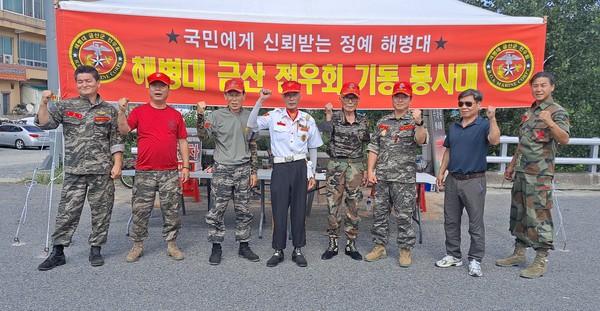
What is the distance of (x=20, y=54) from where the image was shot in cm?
3334

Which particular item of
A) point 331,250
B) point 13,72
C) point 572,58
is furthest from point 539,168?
point 13,72

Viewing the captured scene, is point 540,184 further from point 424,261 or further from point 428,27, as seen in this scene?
point 428,27

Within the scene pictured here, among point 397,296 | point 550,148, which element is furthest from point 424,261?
point 550,148

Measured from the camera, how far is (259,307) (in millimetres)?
3381

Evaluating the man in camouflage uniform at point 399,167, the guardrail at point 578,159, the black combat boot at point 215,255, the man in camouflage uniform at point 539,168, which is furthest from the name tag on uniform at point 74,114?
the guardrail at point 578,159

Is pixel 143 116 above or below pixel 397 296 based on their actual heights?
above

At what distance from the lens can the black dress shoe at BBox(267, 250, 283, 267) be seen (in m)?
4.30

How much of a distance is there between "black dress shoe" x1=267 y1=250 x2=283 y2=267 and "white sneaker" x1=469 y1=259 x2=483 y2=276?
73.1 inches

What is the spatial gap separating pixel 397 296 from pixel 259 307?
1.17m

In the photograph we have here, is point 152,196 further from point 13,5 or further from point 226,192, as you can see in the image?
point 13,5

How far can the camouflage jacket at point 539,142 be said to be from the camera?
407cm

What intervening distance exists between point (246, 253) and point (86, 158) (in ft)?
6.01

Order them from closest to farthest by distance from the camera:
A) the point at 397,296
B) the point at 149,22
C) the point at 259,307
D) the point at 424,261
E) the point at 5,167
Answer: the point at 259,307 < the point at 397,296 < the point at 424,261 < the point at 149,22 < the point at 5,167

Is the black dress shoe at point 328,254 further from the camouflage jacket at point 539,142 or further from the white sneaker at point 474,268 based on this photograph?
the camouflage jacket at point 539,142
